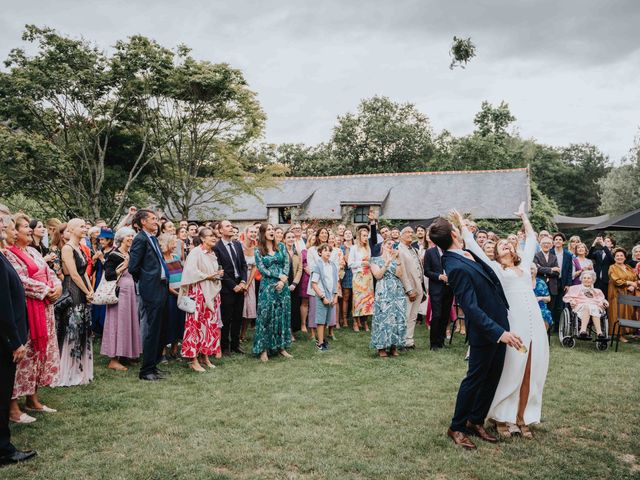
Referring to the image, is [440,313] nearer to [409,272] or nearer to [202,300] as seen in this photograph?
[409,272]

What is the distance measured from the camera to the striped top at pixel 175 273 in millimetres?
7766

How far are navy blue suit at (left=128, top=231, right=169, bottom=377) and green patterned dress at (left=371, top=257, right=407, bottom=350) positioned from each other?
3.47 m

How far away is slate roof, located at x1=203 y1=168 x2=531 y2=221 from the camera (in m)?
29.7

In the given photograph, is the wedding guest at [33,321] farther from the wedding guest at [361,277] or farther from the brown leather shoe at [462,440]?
the wedding guest at [361,277]

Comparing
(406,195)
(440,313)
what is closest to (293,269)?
(440,313)

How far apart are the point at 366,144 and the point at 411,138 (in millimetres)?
5115

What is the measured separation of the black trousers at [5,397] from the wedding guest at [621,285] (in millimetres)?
10631

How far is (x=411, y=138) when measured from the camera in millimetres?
53844

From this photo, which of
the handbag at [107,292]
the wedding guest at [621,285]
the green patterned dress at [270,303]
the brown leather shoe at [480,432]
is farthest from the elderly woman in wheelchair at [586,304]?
the handbag at [107,292]

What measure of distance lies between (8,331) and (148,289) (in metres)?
2.65

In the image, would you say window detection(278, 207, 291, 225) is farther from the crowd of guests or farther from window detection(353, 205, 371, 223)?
the crowd of guests

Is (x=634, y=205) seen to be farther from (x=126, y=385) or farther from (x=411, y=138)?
(x=126, y=385)

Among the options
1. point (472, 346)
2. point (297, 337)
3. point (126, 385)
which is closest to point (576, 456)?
→ point (472, 346)

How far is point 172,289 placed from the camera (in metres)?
7.73
